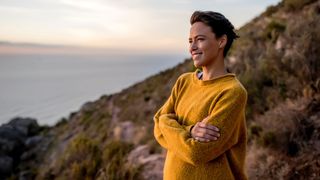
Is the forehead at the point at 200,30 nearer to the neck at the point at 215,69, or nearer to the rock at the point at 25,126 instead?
the neck at the point at 215,69

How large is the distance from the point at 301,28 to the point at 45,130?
822 inches

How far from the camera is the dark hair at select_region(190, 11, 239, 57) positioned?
7.04 feet

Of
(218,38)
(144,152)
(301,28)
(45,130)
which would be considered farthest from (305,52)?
(45,130)

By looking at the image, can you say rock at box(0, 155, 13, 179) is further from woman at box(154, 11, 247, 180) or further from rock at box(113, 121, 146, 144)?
woman at box(154, 11, 247, 180)

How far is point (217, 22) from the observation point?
7.04 ft

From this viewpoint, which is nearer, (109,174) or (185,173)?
(185,173)

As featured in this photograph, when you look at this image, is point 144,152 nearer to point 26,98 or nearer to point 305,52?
point 305,52

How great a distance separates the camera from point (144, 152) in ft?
26.6

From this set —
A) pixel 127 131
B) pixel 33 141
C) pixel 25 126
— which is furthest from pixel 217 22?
pixel 25 126

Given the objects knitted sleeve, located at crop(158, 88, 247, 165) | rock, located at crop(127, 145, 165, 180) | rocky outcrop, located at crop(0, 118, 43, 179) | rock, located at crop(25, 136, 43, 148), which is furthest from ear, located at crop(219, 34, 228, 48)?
rock, located at crop(25, 136, 43, 148)

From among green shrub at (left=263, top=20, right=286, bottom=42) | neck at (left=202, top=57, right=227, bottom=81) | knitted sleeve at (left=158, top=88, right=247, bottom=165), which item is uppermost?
neck at (left=202, top=57, right=227, bottom=81)

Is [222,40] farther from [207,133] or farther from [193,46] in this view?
[207,133]

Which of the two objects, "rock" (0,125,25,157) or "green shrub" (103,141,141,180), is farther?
"rock" (0,125,25,157)

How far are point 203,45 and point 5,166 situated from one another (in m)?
18.3
